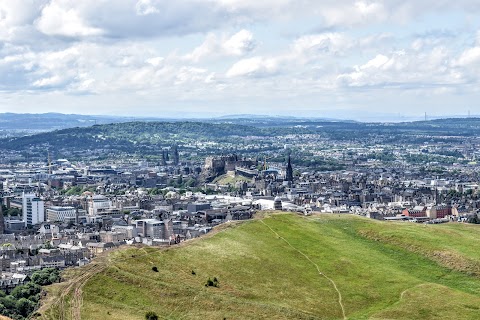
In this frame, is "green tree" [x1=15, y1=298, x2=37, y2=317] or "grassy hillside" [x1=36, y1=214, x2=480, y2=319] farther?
"green tree" [x1=15, y1=298, x2=37, y2=317]

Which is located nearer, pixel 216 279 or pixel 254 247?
pixel 216 279

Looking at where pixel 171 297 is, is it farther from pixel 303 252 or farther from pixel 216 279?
pixel 303 252

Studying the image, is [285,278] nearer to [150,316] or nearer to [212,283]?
[212,283]

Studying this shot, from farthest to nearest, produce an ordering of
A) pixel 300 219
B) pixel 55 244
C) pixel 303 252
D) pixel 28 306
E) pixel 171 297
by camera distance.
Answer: pixel 55 244
pixel 300 219
pixel 303 252
pixel 28 306
pixel 171 297

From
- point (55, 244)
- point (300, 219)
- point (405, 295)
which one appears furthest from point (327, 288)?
point (55, 244)

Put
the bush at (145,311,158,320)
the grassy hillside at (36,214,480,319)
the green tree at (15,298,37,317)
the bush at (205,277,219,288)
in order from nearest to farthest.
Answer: the bush at (145,311,158,320) < the grassy hillside at (36,214,480,319) < the bush at (205,277,219,288) < the green tree at (15,298,37,317)

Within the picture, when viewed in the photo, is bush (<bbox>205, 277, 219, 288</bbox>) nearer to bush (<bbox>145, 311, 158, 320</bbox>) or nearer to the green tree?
bush (<bbox>145, 311, 158, 320</bbox>)

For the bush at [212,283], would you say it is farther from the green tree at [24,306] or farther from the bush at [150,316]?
the green tree at [24,306]

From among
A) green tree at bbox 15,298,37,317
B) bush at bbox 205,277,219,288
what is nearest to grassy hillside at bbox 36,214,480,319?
bush at bbox 205,277,219,288

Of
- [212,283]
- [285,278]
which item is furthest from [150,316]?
[285,278]
